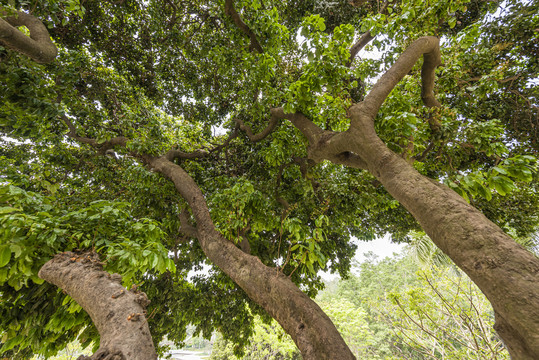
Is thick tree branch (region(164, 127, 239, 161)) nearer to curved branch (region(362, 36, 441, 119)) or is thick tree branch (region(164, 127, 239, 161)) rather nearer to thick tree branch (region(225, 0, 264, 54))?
thick tree branch (region(225, 0, 264, 54))

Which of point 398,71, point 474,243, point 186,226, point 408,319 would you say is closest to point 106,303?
point 474,243

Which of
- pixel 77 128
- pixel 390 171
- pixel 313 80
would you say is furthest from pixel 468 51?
pixel 77 128

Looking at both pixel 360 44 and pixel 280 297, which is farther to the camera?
pixel 360 44

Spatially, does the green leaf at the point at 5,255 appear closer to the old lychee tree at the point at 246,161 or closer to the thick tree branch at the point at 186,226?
the old lychee tree at the point at 246,161

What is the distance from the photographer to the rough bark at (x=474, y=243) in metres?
1.22

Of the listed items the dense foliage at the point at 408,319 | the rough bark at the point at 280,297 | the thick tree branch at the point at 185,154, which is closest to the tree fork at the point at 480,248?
the rough bark at the point at 280,297

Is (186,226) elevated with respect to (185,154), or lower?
lower

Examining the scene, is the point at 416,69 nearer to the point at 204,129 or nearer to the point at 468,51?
the point at 468,51

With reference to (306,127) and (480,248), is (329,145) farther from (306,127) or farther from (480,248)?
(480,248)

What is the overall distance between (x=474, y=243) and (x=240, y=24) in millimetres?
4873

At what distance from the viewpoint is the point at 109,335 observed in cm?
121

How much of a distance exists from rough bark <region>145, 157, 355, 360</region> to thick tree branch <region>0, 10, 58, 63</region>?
110 inches

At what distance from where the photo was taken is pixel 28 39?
2.62 metres

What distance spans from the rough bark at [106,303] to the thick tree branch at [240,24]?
451cm
